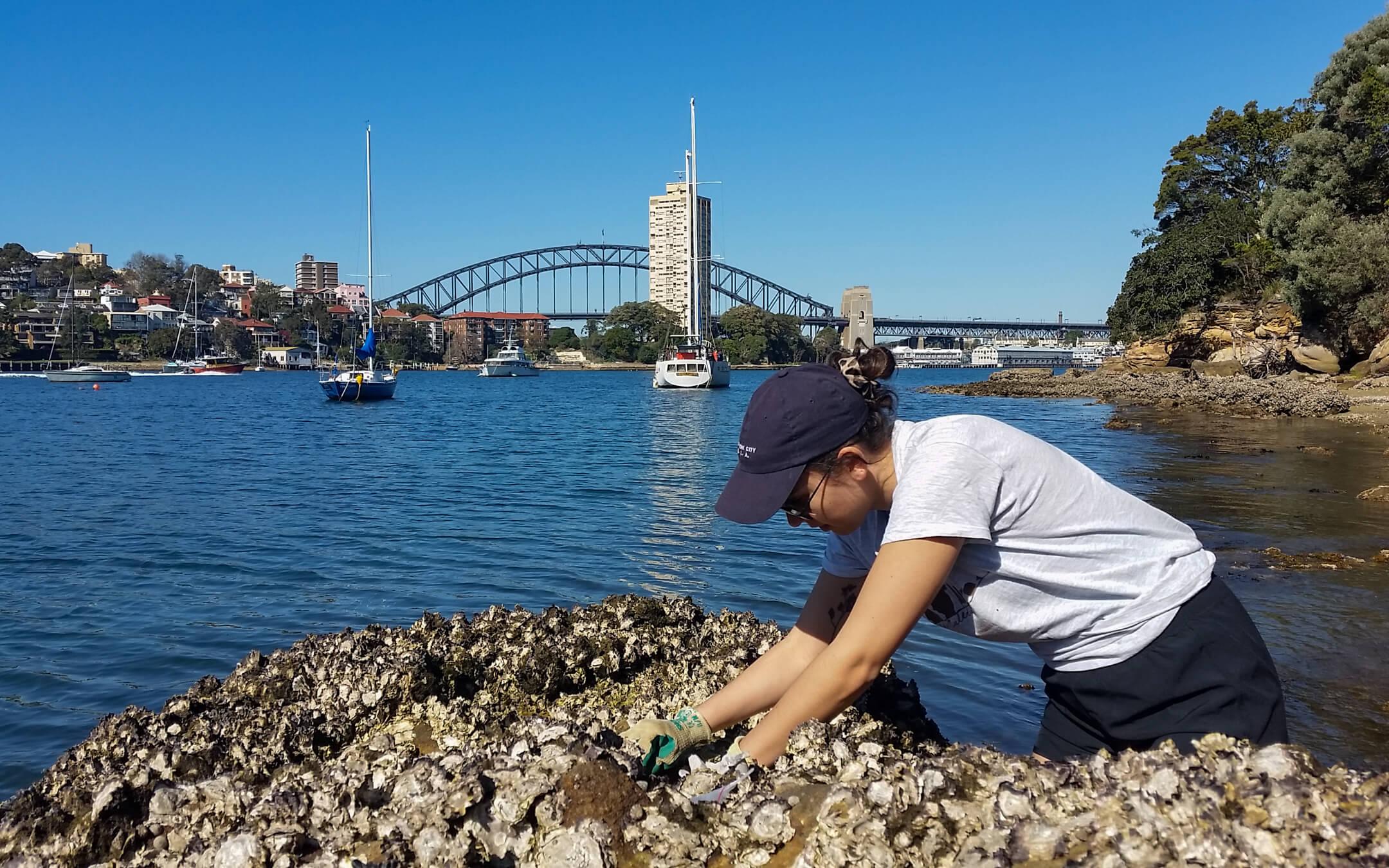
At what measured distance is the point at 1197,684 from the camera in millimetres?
2307

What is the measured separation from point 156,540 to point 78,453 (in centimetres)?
1674

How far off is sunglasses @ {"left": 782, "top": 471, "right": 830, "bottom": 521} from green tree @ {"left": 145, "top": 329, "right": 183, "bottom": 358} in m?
157

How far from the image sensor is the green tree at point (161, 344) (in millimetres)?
141875

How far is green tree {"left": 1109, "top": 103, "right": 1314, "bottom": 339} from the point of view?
48.2 m

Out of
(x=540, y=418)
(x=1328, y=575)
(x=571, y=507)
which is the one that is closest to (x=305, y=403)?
(x=540, y=418)

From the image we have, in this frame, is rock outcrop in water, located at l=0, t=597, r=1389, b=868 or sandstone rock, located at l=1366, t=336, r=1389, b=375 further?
sandstone rock, located at l=1366, t=336, r=1389, b=375

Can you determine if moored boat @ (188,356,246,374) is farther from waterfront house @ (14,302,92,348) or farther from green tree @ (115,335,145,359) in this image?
waterfront house @ (14,302,92,348)

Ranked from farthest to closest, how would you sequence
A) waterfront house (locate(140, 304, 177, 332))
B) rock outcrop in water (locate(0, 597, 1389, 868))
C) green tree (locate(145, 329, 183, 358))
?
waterfront house (locate(140, 304, 177, 332))
green tree (locate(145, 329, 183, 358))
rock outcrop in water (locate(0, 597, 1389, 868))

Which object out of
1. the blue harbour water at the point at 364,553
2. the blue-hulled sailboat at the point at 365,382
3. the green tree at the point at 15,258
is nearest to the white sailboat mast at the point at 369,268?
the blue-hulled sailboat at the point at 365,382

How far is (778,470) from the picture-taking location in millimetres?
2238

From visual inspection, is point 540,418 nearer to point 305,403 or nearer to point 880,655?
point 305,403

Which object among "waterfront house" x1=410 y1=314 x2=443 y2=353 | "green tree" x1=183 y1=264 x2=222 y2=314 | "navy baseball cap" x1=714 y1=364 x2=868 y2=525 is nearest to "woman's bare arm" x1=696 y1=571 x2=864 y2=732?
"navy baseball cap" x1=714 y1=364 x2=868 y2=525

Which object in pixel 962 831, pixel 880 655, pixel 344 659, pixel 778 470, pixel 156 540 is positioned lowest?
pixel 156 540

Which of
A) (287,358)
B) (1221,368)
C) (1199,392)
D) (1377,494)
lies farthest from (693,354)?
(287,358)
